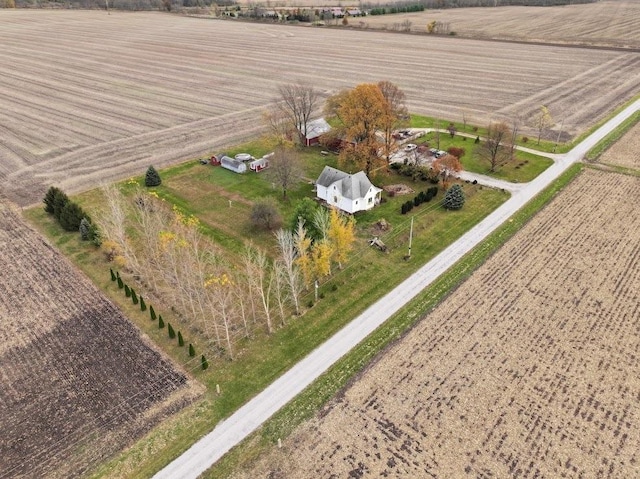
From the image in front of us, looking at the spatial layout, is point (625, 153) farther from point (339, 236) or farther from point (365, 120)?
point (339, 236)

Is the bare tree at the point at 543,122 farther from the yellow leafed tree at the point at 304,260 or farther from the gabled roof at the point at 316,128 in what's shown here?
the yellow leafed tree at the point at 304,260

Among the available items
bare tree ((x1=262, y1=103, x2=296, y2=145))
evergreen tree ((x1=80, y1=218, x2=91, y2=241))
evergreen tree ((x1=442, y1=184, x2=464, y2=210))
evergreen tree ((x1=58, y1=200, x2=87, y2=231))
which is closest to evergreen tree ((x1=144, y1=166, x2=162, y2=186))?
evergreen tree ((x1=58, y1=200, x2=87, y2=231))

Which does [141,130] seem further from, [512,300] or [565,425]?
[565,425]

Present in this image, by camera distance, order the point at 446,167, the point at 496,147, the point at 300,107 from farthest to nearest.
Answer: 1. the point at 300,107
2. the point at 496,147
3. the point at 446,167

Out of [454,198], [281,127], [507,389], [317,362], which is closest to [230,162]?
[281,127]

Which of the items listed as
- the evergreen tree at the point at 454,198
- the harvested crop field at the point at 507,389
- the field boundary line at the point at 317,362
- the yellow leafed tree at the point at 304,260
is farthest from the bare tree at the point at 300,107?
the harvested crop field at the point at 507,389
